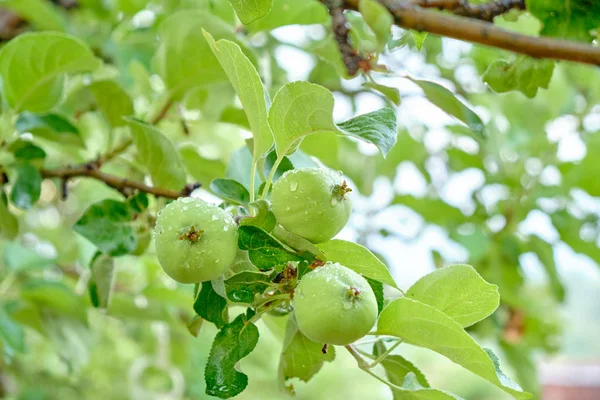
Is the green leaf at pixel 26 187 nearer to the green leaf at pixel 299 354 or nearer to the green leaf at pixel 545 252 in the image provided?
the green leaf at pixel 299 354

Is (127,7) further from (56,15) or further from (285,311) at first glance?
(285,311)

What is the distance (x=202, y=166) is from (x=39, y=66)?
0.51ft

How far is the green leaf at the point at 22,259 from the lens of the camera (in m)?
0.83

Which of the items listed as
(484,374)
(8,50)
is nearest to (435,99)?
(484,374)

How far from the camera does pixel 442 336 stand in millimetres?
316

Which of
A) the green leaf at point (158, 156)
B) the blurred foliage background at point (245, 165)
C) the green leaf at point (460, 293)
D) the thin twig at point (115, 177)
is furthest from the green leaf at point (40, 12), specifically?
the green leaf at point (460, 293)

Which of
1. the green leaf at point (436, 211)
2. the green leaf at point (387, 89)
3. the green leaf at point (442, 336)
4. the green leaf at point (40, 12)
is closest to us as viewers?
the green leaf at point (442, 336)

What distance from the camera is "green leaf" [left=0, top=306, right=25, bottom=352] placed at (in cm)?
65

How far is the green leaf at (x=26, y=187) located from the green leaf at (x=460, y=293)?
0.32 meters

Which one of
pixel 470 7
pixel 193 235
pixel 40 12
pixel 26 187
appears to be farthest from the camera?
pixel 40 12

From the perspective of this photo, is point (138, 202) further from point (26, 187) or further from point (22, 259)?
point (22, 259)

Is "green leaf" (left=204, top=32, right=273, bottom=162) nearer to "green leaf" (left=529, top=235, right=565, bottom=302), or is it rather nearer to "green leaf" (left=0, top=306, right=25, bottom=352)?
"green leaf" (left=0, top=306, right=25, bottom=352)

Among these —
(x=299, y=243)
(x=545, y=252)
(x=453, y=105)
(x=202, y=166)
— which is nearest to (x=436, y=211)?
(x=545, y=252)

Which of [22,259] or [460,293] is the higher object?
[460,293]
